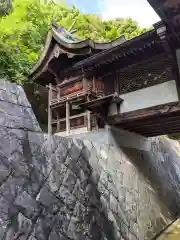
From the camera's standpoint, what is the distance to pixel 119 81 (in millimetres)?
8961

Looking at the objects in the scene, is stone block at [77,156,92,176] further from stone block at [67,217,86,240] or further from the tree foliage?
the tree foliage

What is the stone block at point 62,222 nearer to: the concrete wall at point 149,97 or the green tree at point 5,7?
the concrete wall at point 149,97

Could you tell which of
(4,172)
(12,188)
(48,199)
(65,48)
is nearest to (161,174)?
(65,48)

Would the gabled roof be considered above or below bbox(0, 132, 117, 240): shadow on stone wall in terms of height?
above

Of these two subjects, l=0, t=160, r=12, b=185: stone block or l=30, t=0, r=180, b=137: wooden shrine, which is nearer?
l=0, t=160, r=12, b=185: stone block

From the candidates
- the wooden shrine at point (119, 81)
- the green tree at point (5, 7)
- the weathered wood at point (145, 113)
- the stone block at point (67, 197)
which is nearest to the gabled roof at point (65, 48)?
the wooden shrine at point (119, 81)

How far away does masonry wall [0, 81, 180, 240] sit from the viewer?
3.96 metres

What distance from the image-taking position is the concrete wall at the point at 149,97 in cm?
752

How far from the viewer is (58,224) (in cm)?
434

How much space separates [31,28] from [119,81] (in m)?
11.0

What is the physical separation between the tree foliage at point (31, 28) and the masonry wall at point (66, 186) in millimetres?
7613

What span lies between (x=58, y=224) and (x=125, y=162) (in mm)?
4718

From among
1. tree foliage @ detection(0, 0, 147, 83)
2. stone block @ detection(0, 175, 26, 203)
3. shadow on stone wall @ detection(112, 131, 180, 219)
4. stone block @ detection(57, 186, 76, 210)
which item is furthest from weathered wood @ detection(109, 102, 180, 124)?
tree foliage @ detection(0, 0, 147, 83)

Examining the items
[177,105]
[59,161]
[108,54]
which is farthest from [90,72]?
[59,161]
